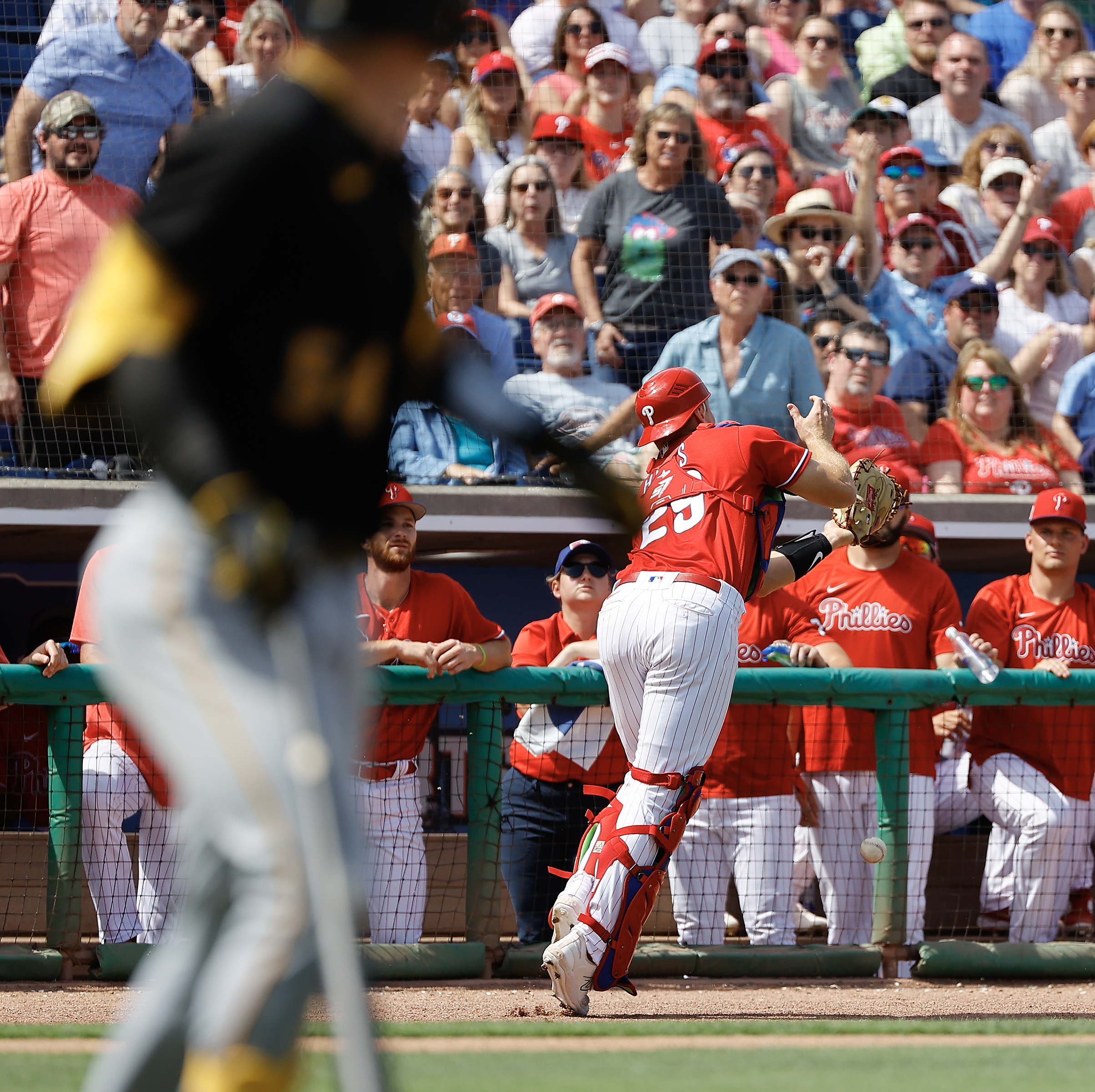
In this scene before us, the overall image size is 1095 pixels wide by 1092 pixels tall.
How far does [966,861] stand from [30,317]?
5.01 metres

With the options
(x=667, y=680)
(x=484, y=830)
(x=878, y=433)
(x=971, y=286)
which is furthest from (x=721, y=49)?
(x=667, y=680)

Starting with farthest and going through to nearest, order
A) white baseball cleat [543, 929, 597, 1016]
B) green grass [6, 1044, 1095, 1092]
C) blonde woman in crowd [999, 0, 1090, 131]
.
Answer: blonde woman in crowd [999, 0, 1090, 131], white baseball cleat [543, 929, 597, 1016], green grass [6, 1044, 1095, 1092]

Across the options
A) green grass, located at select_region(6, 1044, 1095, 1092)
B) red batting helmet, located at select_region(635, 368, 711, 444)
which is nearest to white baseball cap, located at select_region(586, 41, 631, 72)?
red batting helmet, located at select_region(635, 368, 711, 444)

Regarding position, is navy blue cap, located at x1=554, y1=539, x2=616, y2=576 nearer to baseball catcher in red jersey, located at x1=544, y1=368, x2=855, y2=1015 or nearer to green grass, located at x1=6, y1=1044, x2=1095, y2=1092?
baseball catcher in red jersey, located at x1=544, y1=368, x2=855, y2=1015

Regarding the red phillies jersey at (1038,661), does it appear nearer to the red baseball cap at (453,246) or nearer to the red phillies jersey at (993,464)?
the red phillies jersey at (993,464)

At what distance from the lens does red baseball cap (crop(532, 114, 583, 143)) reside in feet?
27.7

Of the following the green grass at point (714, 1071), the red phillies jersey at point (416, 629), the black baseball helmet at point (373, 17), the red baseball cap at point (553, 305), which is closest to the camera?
the black baseball helmet at point (373, 17)

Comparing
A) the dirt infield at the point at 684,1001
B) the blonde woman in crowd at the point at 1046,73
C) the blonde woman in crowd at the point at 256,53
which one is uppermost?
the blonde woman in crowd at the point at 1046,73

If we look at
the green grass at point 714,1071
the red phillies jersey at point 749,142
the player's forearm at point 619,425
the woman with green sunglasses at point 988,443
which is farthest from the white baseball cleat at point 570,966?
the red phillies jersey at point 749,142

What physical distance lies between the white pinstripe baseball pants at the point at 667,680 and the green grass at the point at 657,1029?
0.46m

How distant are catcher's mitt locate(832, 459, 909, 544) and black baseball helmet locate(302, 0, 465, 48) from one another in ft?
10.3

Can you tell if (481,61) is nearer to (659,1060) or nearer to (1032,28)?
(1032,28)

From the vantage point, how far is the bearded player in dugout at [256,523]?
180 centimetres

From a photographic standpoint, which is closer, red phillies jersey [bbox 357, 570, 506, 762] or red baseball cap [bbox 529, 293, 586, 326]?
red phillies jersey [bbox 357, 570, 506, 762]
